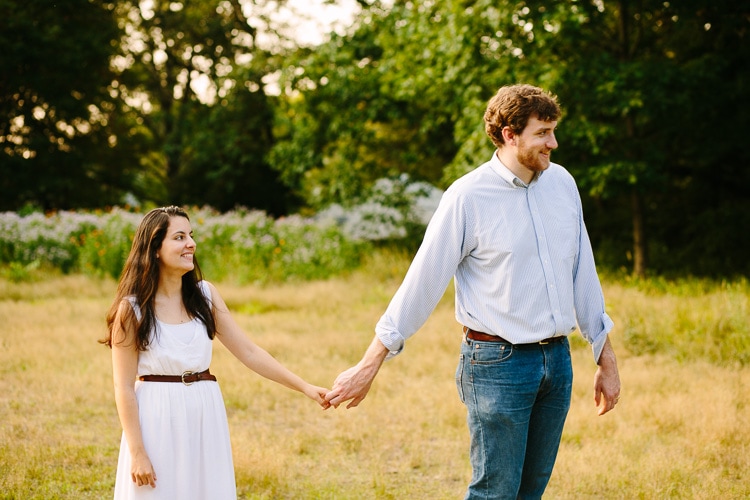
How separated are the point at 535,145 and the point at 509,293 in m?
0.58

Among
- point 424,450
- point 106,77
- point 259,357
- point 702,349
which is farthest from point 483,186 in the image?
point 106,77

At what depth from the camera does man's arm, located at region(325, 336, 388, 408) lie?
313 centimetres

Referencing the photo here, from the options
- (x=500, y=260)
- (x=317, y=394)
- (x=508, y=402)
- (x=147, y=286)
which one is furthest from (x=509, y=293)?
(x=147, y=286)

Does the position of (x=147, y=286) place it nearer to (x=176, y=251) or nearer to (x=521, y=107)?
(x=176, y=251)

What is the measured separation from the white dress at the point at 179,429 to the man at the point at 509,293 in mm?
702

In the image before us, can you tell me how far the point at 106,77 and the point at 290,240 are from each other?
14315 mm

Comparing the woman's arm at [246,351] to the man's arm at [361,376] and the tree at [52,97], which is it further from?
the tree at [52,97]

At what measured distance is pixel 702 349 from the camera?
25.8 ft

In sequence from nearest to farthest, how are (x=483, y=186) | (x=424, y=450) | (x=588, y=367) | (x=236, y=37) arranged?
1. (x=483, y=186)
2. (x=424, y=450)
3. (x=588, y=367)
4. (x=236, y=37)

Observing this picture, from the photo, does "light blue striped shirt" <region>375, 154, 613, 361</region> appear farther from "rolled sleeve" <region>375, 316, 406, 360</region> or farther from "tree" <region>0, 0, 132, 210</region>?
"tree" <region>0, 0, 132, 210</region>

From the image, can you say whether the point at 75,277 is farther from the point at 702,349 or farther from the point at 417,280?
the point at 417,280

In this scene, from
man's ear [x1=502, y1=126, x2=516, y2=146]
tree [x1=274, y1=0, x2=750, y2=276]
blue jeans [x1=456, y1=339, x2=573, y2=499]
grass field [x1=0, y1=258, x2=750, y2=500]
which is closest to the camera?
blue jeans [x1=456, y1=339, x2=573, y2=499]

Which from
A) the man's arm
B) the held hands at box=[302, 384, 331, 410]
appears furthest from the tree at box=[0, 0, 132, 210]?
the man's arm

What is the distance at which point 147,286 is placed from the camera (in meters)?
3.25
